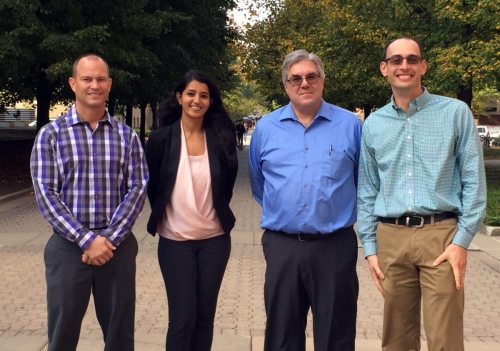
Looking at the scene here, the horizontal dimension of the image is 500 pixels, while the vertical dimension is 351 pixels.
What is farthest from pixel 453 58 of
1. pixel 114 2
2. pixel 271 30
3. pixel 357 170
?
pixel 271 30

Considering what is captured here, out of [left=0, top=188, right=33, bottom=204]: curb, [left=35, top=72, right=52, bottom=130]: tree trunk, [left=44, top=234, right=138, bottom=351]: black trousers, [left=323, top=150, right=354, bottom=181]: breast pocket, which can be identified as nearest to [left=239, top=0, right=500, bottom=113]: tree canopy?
[left=35, top=72, right=52, bottom=130]: tree trunk

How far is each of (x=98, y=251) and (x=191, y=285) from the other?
615 millimetres

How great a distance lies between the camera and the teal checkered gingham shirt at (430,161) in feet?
9.98

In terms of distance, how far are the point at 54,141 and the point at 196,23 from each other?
1842cm

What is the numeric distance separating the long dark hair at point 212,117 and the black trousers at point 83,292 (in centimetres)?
71

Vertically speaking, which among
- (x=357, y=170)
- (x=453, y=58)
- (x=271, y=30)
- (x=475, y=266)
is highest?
(x=271, y=30)

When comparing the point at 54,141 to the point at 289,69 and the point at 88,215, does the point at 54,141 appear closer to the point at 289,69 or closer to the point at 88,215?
the point at 88,215

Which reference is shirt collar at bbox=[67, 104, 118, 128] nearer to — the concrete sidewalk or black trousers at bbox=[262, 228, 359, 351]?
black trousers at bbox=[262, 228, 359, 351]

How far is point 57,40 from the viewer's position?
45.6ft

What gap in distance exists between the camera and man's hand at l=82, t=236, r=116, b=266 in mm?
3182

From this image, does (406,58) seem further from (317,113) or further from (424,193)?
(424,193)

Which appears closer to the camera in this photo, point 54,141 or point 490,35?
point 54,141

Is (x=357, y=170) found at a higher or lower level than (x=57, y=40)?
lower

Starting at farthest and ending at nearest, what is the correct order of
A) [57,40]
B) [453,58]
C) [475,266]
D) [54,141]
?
[453,58], [57,40], [475,266], [54,141]
